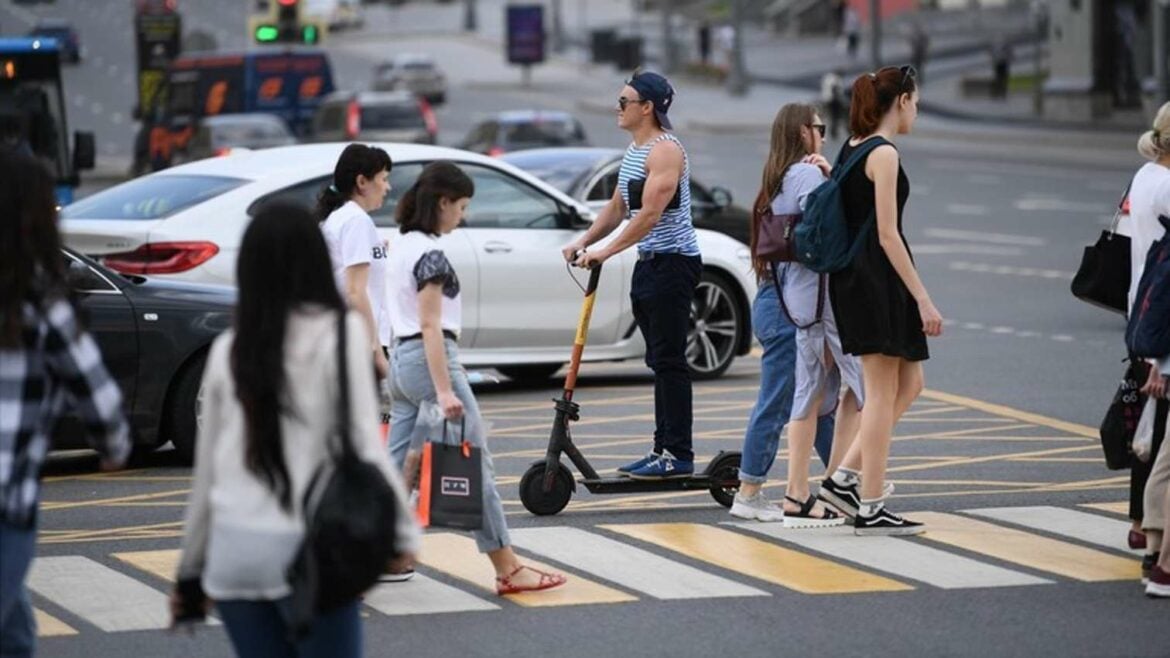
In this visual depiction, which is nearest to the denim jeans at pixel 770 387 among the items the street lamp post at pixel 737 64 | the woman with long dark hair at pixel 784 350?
the woman with long dark hair at pixel 784 350

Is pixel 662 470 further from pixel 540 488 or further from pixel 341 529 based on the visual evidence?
pixel 341 529

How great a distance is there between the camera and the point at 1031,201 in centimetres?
3591

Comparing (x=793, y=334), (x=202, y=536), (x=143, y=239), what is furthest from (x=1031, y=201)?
(x=202, y=536)

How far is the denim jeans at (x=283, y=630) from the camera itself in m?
5.33

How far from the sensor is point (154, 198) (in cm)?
1479

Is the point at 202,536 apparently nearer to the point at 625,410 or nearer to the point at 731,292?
the point at 625,410

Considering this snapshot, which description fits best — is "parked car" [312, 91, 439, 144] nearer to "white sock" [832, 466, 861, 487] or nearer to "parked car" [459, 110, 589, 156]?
"parked car" [459, 110, 589, 156]

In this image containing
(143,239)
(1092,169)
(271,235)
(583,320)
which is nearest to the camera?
(271,235)

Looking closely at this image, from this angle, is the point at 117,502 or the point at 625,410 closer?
the point at 117,502

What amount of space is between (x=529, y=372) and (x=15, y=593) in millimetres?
10548

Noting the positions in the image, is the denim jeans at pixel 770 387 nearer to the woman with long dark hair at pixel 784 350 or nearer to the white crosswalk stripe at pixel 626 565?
the woman with long dark hair at pixel 784 350

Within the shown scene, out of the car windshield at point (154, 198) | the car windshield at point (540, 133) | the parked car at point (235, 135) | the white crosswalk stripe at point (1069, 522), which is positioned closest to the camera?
the white crosswalk stripe at point (1069, 522)

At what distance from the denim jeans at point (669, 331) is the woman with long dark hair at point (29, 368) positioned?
16.7 feet

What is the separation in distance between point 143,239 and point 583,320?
4750 millimetres
